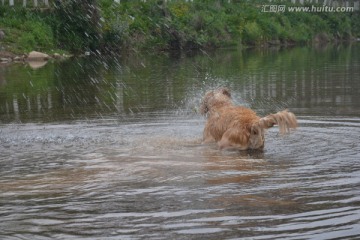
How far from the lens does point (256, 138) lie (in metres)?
8.81

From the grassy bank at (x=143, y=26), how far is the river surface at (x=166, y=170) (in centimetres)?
1678

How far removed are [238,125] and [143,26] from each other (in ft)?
93.9

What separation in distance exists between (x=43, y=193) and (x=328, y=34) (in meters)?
48.9

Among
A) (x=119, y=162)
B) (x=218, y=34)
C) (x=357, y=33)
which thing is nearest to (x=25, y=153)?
(x=119, y=162)

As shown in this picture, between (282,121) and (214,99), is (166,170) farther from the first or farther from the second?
(214,99)

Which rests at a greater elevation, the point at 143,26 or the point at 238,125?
the point at 143,26

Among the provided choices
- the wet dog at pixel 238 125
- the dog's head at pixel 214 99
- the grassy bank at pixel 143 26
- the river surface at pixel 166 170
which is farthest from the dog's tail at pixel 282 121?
the grassy bank at pixel 143 26

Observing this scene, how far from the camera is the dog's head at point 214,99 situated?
9.96 m

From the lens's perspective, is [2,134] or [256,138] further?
[2,134]

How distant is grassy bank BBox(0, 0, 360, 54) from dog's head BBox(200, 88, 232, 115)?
68.3 feet

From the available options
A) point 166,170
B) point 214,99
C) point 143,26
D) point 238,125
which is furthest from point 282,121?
point 143,26

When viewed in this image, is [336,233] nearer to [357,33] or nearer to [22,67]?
[22,67]

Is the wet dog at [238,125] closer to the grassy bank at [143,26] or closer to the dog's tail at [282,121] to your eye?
the dog's tail at [282,121]

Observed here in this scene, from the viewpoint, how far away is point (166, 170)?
7.64m
